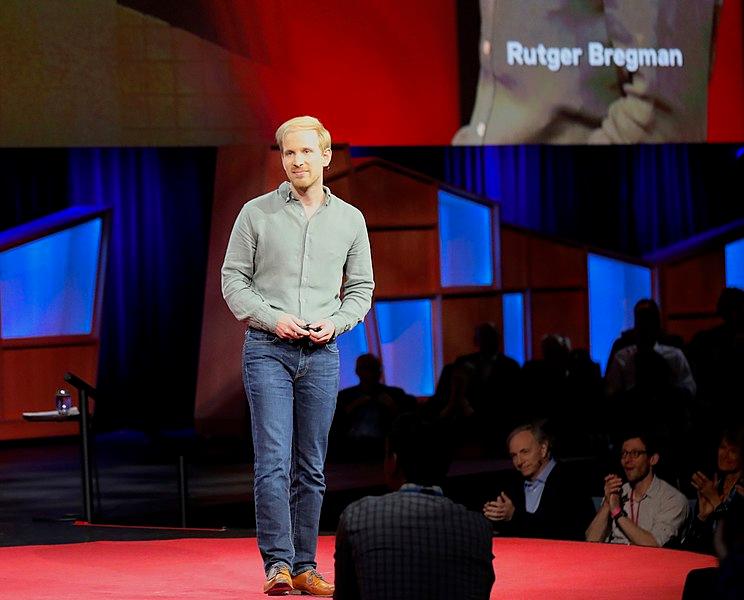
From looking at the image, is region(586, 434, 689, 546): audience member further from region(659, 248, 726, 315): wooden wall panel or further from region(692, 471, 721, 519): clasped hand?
region(659, 248, 726, 315): wooden wall panel

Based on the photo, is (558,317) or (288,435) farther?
(558,317)

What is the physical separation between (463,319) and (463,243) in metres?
0.45

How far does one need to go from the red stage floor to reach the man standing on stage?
0.19m

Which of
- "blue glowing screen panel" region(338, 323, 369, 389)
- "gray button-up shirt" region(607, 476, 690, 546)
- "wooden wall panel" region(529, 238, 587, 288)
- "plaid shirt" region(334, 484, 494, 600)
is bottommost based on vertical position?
"gray button-up shirt" region(607, 476, 690, 546)

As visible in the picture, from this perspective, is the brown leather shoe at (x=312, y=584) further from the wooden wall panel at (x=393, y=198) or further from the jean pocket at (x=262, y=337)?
the wooden wall panel at (x=393, y=198)

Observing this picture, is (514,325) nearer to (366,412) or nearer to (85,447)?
(366,412)

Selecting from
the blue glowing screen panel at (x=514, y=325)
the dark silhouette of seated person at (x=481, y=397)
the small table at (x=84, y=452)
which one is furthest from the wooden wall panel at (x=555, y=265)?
the small table at (x=84, y=452)

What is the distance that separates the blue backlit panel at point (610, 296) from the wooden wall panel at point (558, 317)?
0.05 metres

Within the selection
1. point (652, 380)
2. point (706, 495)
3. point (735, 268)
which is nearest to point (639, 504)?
point (706, 495)

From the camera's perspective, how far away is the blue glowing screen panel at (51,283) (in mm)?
8141

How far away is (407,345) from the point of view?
7.98 meters

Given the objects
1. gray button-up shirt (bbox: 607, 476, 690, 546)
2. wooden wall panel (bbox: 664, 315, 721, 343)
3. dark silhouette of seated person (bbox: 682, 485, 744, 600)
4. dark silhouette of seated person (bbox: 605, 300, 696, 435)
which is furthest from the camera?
wooden wall panel (bbox: 664, 315, 721, 343)

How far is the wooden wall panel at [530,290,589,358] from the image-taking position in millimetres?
8109

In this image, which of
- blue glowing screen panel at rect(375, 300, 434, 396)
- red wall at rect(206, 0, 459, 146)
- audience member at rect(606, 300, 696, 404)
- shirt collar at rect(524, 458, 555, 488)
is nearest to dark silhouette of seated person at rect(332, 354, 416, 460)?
blue glowing screen panel at rect(375, 300, 434, 396)
